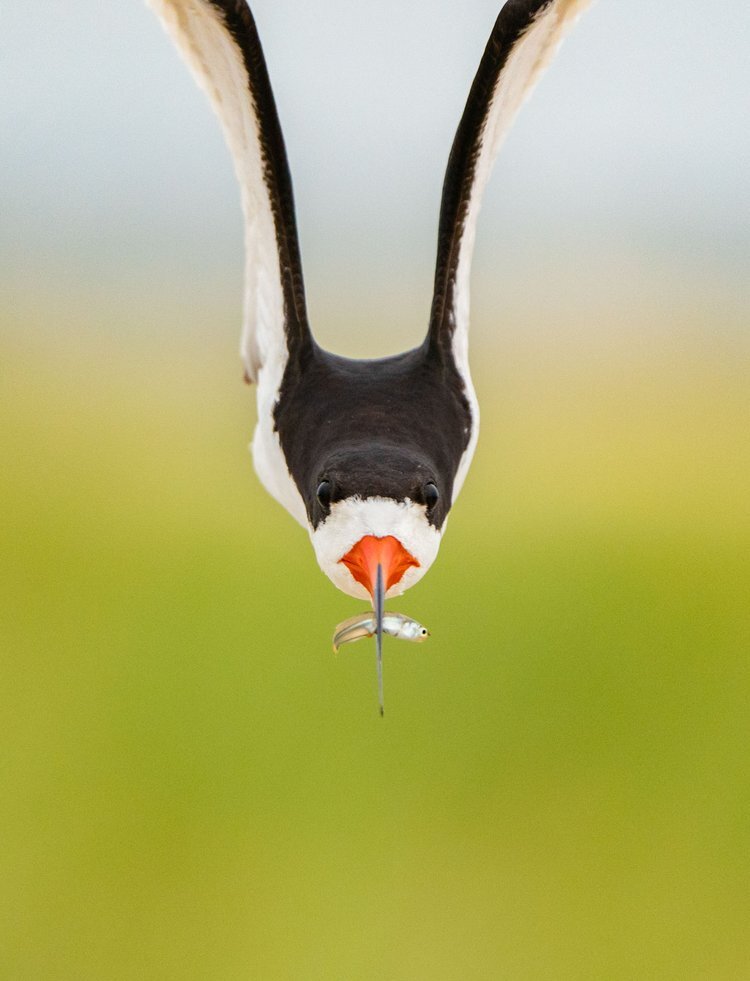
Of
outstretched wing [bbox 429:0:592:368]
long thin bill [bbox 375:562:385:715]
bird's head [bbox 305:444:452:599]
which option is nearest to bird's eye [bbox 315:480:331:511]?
bird's head [bbox 305:444:452:599]

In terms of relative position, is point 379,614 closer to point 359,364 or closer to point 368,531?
point 368,531

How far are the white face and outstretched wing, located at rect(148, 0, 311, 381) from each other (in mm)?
426

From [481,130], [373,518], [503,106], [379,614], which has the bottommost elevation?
[379,614]

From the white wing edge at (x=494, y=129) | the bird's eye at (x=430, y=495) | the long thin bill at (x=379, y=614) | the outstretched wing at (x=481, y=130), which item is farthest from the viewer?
the white wing edge at (x=494, y=129)

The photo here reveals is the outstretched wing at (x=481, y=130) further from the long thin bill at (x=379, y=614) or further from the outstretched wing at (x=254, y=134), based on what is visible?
the long thin bill at (x=379, y=614)

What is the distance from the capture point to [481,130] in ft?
5.41

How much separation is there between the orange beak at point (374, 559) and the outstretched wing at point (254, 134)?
47 cm

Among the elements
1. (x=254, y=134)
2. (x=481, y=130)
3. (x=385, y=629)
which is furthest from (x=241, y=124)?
(x=385, y=629)

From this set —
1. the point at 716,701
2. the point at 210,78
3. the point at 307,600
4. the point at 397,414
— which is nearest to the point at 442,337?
the point at 397,414

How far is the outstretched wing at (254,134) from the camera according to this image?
62.7 inches

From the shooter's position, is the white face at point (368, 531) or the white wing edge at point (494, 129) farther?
the white wing edge at point (494, 129)

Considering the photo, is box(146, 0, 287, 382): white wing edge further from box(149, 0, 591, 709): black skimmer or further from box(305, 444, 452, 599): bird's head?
box(305, 444, 452, 599): bird's head

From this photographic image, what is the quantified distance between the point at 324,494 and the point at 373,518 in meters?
0.07

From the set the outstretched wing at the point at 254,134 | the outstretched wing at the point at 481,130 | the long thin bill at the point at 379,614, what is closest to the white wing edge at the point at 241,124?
the outstretched wing at the point at 254,134
